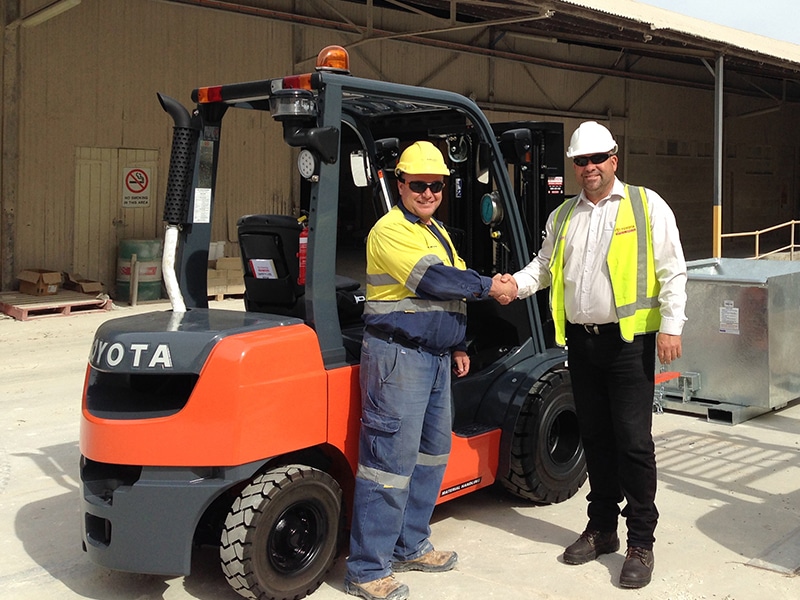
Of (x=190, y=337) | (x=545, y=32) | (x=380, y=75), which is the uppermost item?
(x=545, y=32)

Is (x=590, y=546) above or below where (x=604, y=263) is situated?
below

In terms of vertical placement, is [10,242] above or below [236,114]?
below

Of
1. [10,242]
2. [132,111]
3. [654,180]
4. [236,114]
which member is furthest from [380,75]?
[654,180]

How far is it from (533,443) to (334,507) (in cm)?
137

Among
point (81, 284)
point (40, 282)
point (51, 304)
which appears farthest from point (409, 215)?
point (81, 284)

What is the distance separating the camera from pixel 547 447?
17.3 feet

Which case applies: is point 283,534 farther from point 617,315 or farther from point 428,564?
point 617,315

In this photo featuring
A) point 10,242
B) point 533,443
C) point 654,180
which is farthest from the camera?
point 654,180

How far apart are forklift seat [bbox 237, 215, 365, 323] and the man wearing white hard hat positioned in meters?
1.09

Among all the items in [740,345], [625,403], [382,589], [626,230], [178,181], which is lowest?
[382,589]

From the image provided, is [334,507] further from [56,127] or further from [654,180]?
[654,180]

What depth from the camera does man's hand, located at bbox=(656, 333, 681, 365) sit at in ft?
13.9

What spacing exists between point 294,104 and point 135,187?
1113cm

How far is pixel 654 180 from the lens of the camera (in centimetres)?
2612
